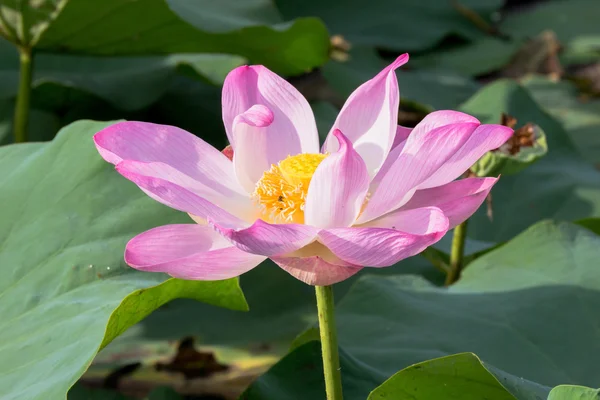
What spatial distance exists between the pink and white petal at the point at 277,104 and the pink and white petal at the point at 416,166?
16 cm

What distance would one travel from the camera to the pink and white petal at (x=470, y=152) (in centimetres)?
77

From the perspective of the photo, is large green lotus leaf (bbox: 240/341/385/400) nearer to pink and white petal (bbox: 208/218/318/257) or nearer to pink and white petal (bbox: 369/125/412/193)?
pink and white petal (bbox: 369/125/412/193)

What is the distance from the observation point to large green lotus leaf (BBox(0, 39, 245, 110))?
6.53 ft

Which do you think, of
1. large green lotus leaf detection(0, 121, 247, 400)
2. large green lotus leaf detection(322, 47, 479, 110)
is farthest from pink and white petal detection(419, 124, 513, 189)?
large green lotus leaf detection(322, 47, 479, 110)

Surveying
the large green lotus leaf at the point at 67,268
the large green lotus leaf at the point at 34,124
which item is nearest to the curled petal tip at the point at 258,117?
the large green lotus leaf at the point at 67,268

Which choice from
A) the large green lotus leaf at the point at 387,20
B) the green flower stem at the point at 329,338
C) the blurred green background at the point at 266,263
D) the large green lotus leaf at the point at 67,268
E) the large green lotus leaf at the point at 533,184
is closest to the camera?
the green flower stem at the point at 329,338

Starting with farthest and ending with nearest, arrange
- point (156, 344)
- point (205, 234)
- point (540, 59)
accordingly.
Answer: point (540, 59)
point (156, 344)
point (205, 234)

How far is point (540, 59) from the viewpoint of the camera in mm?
3338

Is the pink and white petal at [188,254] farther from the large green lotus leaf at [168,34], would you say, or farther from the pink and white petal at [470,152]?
the large green lotus leaf at [168,34]

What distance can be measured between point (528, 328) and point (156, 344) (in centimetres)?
67

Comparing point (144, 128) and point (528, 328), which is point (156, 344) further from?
point (144, 128)

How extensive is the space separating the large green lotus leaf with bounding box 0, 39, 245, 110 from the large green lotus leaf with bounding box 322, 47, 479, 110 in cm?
47

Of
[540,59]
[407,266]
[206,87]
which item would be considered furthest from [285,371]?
[540,59]

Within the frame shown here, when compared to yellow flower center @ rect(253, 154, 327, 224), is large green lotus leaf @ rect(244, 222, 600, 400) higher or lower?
lower
